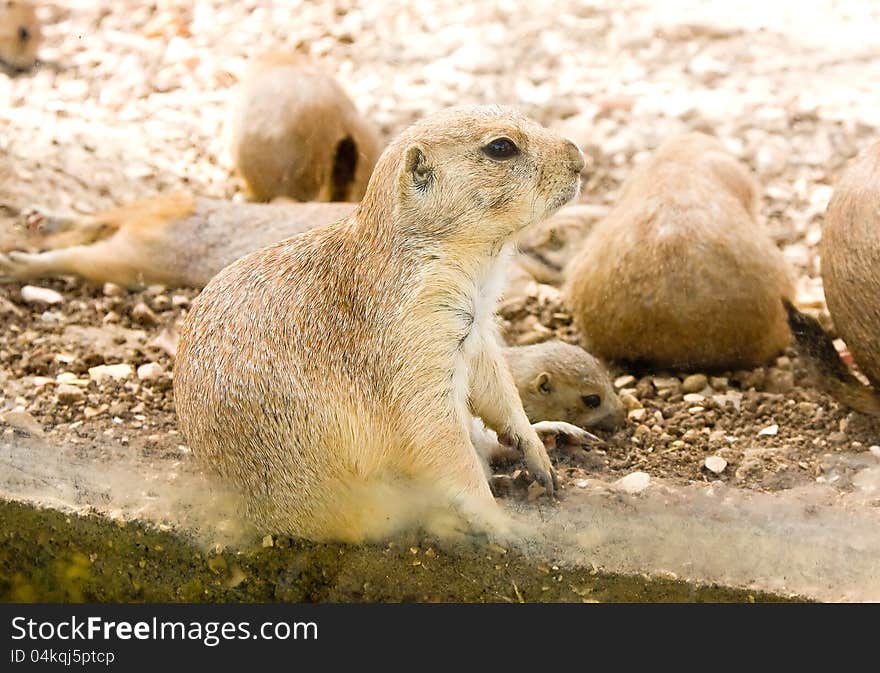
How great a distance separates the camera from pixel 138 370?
257cm

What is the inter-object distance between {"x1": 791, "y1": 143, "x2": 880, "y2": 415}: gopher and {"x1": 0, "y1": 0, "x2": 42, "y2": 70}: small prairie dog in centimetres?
203

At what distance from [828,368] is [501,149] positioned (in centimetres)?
101

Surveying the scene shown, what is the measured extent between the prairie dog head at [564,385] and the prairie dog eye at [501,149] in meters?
0.65

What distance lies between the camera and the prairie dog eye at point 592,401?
8.42 feet

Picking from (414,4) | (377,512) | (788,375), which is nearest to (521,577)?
(377,512)

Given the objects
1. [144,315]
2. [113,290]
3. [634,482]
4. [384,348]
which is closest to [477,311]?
[384,348]

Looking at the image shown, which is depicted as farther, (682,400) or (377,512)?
(682,400)

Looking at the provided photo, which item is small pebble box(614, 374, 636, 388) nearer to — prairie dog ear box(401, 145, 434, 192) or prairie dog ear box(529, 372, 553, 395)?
prairie dog ear box(529, 372, 553, 395)

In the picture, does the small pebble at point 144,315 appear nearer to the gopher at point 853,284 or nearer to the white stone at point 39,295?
the white stone at point 39,295

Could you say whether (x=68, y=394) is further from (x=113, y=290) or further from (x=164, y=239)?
(x=164, y=239)

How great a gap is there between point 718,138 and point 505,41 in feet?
2.03

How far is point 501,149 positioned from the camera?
205 cm

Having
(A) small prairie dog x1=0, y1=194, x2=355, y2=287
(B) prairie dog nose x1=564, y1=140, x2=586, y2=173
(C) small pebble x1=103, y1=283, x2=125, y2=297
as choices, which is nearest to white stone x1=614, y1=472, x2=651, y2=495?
(B) prairie dog nose x1=564, y1=140, x2=586, y2=173

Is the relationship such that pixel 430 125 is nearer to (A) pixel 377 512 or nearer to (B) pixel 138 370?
(A) pixel 377 512
